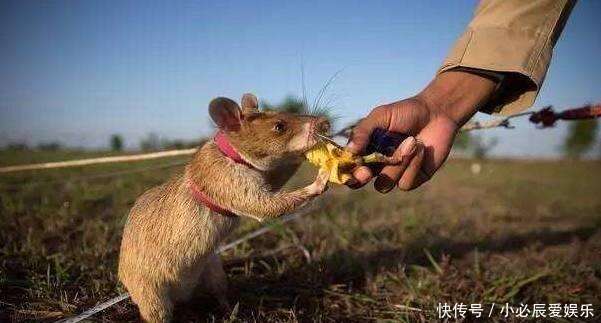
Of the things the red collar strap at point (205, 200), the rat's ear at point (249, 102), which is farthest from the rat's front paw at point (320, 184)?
the rat's ear at point (249, 102)

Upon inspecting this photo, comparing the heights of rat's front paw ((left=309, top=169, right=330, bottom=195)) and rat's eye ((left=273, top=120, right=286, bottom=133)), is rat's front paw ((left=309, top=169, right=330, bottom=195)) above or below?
below

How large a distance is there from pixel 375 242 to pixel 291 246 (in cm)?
102

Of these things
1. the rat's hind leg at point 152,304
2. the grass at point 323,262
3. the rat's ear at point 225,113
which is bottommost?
the grass at point 323,262

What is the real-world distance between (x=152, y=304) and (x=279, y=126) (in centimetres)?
A: 139

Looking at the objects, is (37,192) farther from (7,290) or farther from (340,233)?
(340,233)

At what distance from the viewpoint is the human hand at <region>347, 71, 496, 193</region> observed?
112 inches

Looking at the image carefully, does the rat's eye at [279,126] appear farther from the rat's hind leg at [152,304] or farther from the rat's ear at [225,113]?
the rat's hind leg at [152,304]

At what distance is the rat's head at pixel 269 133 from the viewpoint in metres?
2.86

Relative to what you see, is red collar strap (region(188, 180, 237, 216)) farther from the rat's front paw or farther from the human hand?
the human hand

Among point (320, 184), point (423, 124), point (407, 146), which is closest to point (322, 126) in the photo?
point (320, 184)

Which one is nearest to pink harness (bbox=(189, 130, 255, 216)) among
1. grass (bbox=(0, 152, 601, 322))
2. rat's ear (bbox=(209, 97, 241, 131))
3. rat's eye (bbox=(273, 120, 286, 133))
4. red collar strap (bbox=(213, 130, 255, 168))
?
red collar strap (bbox=(213, 130, 255, 168))

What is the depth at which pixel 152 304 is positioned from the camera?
296 cm

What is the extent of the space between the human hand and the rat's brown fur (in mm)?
304

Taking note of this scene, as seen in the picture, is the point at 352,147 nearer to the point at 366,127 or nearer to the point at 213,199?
the point at 366,127
